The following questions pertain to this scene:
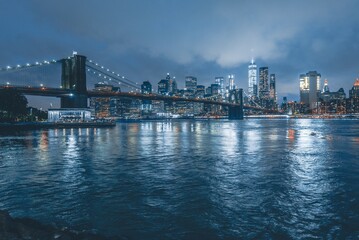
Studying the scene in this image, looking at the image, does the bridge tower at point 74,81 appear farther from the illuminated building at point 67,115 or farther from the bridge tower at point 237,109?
the bridge tower at point 237,109

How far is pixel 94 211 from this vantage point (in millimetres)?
8523

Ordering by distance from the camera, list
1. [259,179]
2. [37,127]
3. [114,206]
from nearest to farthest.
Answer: [114,206]
[259,179]
[37,127]

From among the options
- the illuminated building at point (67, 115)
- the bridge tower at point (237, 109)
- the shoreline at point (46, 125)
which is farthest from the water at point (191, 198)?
the bridge tower at point (237, 109)

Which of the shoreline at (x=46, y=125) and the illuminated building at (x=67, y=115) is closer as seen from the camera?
the shoreline at (x=46, y=125)

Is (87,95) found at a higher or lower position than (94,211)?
higher

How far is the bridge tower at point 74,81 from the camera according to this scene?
69.8 meters

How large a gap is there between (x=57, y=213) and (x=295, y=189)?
327 inches

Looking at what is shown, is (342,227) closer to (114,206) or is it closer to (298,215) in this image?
(298,215)

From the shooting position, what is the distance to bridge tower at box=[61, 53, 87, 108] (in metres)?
69.8

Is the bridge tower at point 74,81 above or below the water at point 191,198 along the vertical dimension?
above

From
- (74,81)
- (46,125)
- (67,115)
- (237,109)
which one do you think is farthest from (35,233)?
(237,109)

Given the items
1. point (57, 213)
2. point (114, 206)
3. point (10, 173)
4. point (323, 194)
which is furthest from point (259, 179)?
point (10, 173)

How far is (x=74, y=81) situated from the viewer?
7156 centimetres

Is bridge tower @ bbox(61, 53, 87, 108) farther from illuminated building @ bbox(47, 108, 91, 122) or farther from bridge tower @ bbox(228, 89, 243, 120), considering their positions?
bridge tower @ bbox(228, 89, 243, 120)
